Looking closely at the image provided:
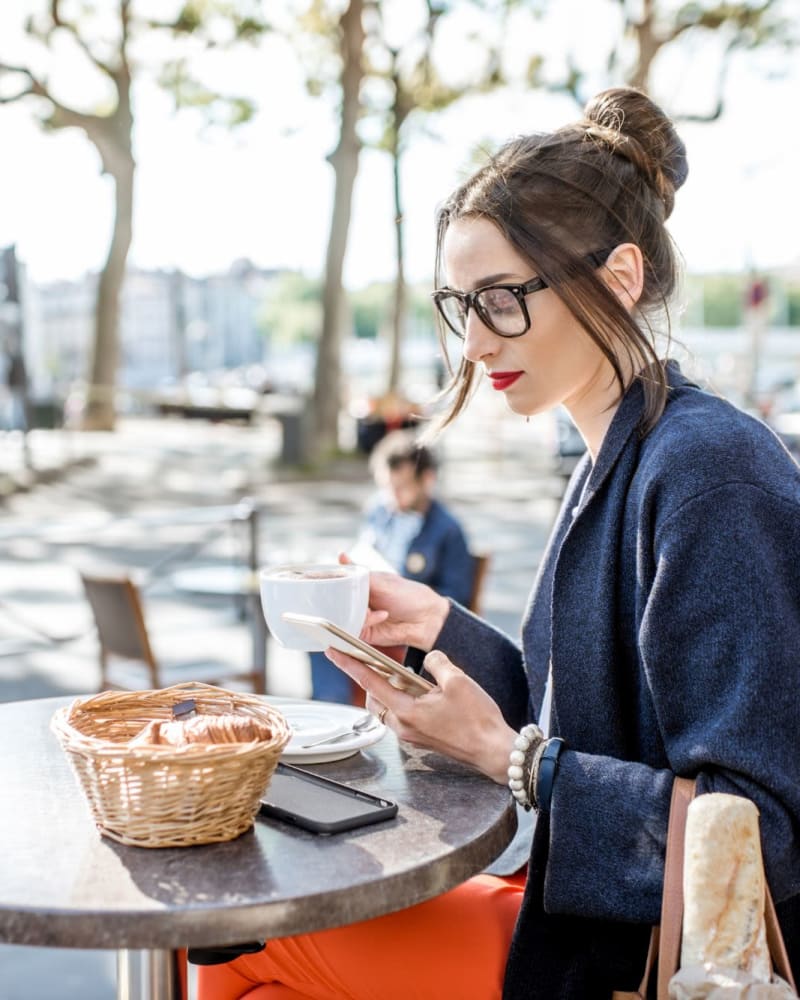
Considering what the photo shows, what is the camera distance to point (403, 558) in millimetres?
5496

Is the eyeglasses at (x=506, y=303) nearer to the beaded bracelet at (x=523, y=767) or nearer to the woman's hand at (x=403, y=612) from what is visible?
the woman's hand at (x=403, y=612)

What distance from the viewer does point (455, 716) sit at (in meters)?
1.77

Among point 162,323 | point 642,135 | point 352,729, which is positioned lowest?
point 162,323

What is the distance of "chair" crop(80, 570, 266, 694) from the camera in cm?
467

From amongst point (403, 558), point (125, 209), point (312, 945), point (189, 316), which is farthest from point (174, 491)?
point (189, 316)

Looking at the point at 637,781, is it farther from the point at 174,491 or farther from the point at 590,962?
the point at 174,491

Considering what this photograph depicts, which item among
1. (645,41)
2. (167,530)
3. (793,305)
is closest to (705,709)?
(167,530)

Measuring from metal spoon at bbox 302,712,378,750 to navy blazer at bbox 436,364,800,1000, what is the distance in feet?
1.18

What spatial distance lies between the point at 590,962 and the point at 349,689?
3.52 m

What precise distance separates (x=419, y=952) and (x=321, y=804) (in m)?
0.34

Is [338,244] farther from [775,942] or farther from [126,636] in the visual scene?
[775,942]

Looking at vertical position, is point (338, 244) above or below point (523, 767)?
above

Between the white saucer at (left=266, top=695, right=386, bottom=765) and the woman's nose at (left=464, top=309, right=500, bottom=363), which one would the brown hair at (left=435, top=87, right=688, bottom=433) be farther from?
the white saucer at (left=266, top=695, right=386, bottom=765)

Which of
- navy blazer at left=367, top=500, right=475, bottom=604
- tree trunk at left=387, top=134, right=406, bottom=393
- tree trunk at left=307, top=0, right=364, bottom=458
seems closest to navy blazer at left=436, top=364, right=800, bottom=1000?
navy blazer at left=367, top=500, right=475, bottom=604
